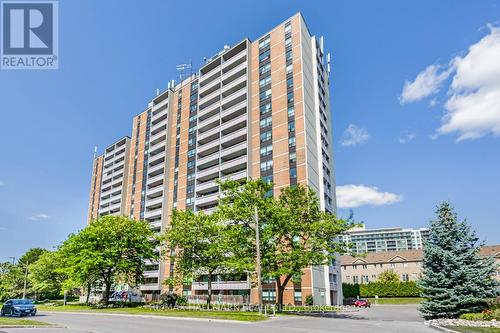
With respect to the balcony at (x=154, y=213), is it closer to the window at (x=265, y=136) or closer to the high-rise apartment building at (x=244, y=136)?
the high-rise apartment building at (x=244, y=136)

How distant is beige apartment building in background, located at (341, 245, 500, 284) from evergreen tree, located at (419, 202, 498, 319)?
71.5 m

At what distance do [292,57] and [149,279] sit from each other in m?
53.3

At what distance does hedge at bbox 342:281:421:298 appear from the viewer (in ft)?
244

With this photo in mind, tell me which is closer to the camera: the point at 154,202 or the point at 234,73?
the point at 234,73

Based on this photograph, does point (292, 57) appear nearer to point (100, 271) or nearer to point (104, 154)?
point (100, 271)

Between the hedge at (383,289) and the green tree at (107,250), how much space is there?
47746mm

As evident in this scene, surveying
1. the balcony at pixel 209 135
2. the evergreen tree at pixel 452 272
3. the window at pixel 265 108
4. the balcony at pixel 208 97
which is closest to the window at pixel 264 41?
the balcony at pixel 208 97

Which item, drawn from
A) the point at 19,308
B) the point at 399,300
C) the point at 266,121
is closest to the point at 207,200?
the point at 266,121

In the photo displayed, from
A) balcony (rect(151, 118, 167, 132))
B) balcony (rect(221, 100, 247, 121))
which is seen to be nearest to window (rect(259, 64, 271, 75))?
balcony (rect(221, 100, 247, 121))

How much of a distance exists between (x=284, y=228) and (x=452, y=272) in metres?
13.6

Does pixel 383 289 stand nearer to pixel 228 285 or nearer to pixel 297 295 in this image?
pixel 297 295

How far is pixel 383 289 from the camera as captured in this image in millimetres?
77000

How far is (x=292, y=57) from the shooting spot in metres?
63.2

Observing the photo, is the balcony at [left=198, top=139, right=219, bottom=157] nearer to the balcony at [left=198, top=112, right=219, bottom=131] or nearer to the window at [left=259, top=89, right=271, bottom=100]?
the balcony at [left=198, top=112, right=219, bottom=131]
